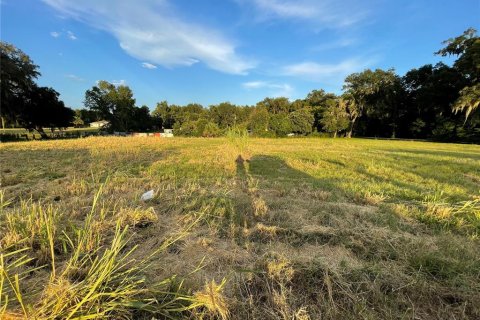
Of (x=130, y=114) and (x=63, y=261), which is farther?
(x=130, y=114)

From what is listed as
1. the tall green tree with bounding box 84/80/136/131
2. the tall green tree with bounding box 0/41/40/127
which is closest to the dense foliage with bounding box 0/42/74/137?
the tall green tree with bounding box 0/41/40/127

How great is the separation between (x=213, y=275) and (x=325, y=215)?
7.67 feet

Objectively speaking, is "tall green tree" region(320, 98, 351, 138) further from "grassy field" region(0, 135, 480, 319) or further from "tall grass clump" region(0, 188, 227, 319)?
"tall grass clump" region(0, 188, 227, 319)

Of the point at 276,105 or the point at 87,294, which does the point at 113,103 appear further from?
the point at 87,294

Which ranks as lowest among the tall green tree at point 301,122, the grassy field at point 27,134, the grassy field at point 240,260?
Answer: the grassy field at point 27,134

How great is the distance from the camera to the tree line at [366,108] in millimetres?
31903

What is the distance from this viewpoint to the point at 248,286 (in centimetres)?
212

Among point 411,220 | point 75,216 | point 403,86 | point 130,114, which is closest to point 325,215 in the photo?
point 411,220

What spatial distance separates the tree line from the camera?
31.9m

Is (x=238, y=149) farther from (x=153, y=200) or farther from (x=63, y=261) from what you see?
(x=63, y=261)

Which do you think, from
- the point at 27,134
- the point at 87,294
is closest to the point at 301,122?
the point at 27,134

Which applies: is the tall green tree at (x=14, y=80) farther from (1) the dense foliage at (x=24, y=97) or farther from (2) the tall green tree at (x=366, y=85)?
(2) the tall green tree at (x=366, y=85)

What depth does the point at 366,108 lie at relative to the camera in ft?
158

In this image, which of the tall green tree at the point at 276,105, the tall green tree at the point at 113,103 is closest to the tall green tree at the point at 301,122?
the tall green tree at the point at 276,105
